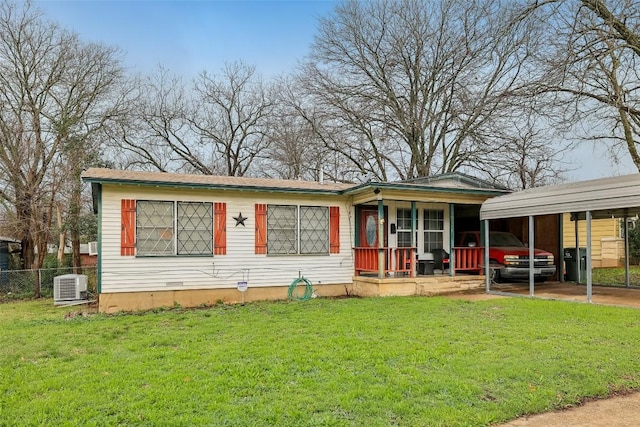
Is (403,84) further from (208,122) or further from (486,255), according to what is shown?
(486,255)

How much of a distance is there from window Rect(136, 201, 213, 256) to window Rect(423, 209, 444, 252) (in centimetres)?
621

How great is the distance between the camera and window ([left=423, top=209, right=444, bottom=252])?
43.0 ft

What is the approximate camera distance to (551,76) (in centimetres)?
934

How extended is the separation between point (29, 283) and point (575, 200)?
606 inches

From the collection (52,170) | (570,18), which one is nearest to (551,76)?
(570,18)

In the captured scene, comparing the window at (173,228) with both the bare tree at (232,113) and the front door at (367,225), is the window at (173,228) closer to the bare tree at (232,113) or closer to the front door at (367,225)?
the front door at (367,225)

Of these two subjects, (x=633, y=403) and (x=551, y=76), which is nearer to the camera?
(x=633, y=403)

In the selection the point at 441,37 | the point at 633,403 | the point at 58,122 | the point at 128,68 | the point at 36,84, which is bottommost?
the point at 633,403

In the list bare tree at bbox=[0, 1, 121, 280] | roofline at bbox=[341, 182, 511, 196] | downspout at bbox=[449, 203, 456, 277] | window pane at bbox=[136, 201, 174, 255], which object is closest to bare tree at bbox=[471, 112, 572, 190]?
roofline at bbox=[341, 182, 511, 196]

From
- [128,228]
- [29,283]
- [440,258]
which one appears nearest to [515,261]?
[440,258]

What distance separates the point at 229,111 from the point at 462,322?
21528mm

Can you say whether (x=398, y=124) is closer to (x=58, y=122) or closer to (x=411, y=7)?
(x=411, y=7)

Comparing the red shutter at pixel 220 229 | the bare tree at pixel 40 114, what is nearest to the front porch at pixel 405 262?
the red shutter at pixel 220 229

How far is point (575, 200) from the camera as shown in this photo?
31.7 ft
